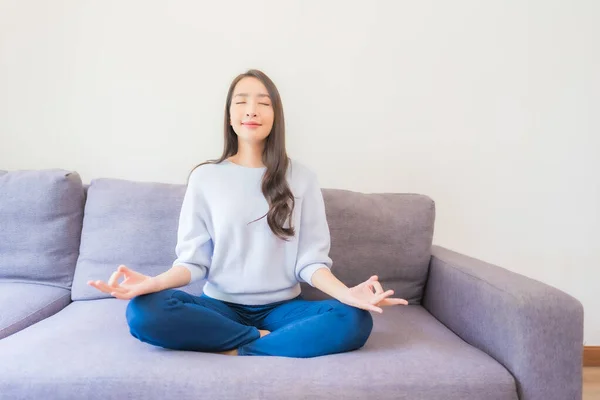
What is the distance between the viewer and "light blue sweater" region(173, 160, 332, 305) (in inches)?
53.2

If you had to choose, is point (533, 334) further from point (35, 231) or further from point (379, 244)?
point (35, 231)

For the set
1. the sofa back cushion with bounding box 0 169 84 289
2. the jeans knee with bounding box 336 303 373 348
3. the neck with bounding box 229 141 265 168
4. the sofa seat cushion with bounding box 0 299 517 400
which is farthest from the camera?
the sofa back cushion with bounding box 0 169 84 289

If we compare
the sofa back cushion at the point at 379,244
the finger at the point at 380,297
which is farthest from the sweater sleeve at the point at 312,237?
the finger at the point at 380,297

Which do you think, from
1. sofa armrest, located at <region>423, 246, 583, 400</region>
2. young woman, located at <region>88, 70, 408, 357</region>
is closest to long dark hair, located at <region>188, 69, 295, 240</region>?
young woman, located at <region>88, 70, 408, 357</region>

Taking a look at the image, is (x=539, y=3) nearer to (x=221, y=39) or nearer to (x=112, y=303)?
(x=221, y=39)

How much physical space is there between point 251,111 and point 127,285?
2.00 ft

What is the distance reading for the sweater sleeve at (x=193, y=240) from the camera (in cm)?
132

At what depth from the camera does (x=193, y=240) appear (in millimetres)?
1348

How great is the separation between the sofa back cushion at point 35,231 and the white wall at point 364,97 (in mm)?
346

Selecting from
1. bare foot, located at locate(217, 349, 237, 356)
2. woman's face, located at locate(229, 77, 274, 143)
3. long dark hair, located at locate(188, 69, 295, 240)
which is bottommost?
bare foot, located at locate(217, 349, 237, 356)

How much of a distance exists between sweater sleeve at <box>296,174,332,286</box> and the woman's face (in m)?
0.23

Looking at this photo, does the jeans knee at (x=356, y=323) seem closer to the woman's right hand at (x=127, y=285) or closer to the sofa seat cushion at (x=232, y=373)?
the sofa seat cushion at (x=232, y=373)

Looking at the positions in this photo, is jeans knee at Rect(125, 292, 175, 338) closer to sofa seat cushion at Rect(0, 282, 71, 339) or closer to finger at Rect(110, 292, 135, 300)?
finger at Rect(110, 292, 135, 300)

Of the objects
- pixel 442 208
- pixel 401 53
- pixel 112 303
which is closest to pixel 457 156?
pixel 442 208
